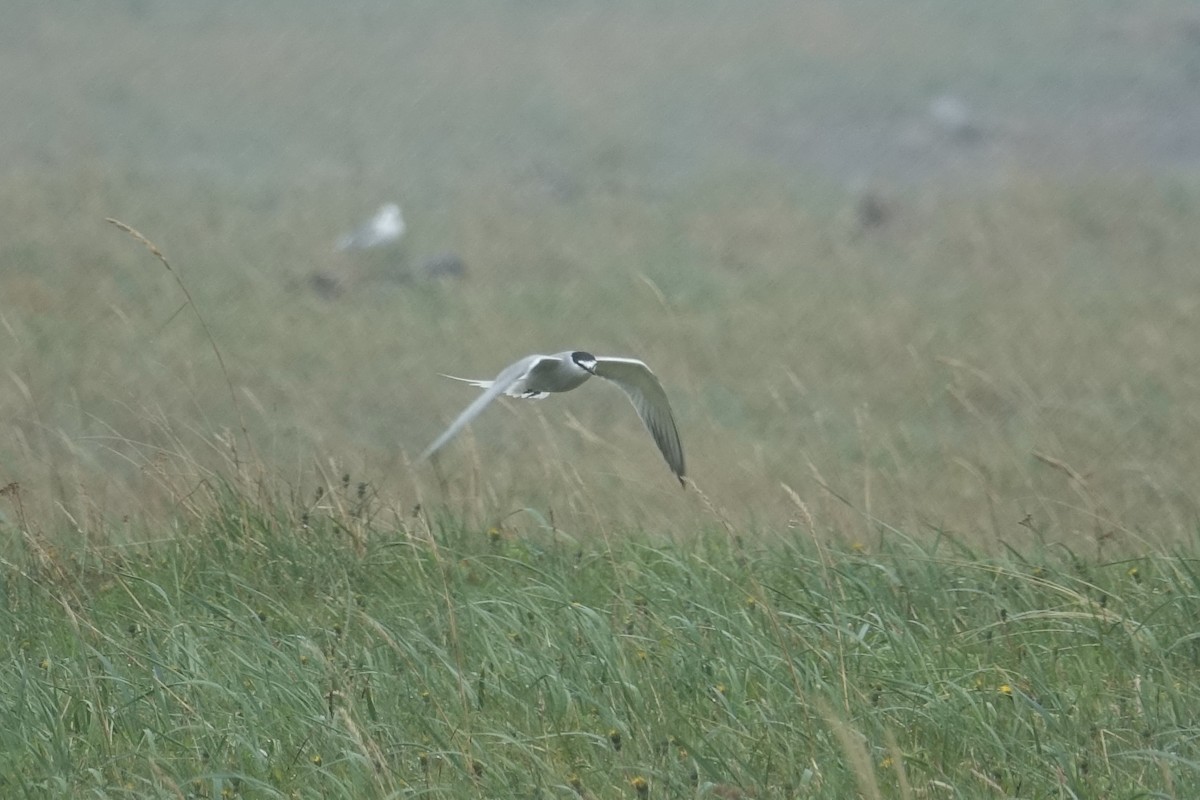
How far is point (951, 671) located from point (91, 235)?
40.6 feet

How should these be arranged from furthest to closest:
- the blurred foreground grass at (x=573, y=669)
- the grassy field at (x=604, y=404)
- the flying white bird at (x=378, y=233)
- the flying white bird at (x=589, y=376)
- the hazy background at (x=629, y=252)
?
the flying white bird at (x=378, y=233) → the hazy background at (x=629, y=252) → the flying white bird at (x=589, y=376) → the grassy field at (x=604, y=404) → the blurred foreground grass at (x=573, y=669)

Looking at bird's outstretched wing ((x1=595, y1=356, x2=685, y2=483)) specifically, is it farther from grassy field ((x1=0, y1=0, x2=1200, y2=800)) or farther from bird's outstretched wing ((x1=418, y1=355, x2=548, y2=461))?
bird's outstretched wing ((x1=418, y1=355, x2=548, y2=461))

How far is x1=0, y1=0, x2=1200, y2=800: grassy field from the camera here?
2871mm

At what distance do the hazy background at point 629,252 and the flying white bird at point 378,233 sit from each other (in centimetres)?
26

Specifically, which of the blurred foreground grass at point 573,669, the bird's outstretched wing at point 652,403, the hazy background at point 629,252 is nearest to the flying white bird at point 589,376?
the bird's outstretched wing at point 652,403

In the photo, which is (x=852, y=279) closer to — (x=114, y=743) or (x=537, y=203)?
(x=537, y=203)

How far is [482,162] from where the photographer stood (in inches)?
751

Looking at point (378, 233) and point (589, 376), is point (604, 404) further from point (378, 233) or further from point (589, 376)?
point (589, 376)

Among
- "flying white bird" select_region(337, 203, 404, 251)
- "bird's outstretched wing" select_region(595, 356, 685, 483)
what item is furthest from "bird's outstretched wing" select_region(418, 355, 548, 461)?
"flying white bird" select_region(337, 203, 404, 251)


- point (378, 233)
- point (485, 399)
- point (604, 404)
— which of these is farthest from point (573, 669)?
point (378, 233)

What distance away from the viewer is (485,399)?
307 centimetres

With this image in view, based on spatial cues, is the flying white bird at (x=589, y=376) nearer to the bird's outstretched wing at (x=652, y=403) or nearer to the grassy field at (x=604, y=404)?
the bird's outstretched wing at (x=652, y=403)

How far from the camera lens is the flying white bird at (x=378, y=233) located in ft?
47.2

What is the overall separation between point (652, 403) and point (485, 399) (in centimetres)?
162
